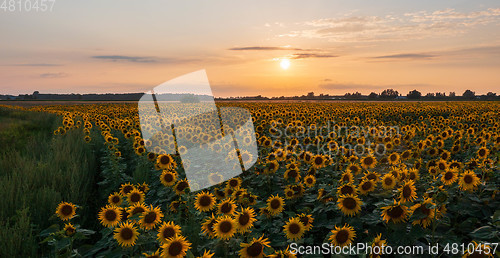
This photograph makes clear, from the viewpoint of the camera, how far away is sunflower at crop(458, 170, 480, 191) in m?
4.50

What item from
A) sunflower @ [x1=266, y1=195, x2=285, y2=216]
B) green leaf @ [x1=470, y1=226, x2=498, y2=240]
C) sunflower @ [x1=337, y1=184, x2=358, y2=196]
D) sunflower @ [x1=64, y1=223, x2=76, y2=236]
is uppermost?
sunflower @ [x1=337, y1=184, x2=358, y2=196]

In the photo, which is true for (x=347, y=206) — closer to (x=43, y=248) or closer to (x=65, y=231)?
(x=65, y=231)

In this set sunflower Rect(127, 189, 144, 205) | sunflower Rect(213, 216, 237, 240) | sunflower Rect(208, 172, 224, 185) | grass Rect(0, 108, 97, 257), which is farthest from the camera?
sunflower Rect(208, 172, 224, 185)

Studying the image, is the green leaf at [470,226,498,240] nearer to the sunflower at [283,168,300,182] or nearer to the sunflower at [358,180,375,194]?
the sunflower at [358,180,375,194]

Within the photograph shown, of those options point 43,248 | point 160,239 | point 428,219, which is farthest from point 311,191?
point 43,248

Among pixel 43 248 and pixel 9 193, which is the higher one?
pixel 9 193

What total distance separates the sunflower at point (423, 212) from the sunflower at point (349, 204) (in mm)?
622

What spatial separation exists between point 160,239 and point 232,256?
0.76m

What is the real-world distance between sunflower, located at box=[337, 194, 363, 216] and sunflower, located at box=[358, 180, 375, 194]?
0.62 metres

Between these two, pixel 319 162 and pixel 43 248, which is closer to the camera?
pixel 43 248

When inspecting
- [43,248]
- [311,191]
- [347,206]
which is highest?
[347,206]

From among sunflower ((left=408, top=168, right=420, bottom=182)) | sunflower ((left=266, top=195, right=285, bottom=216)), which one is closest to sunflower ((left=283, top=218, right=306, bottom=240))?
sunflower ((left=266, top=195, right=285, bottom=216))

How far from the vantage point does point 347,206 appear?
397 cm

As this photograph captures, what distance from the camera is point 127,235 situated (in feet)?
11.4
